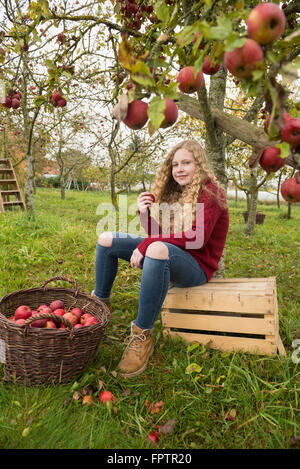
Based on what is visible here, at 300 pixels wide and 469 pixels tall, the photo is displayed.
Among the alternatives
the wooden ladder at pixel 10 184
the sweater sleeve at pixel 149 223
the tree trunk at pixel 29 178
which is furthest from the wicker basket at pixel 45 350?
the wooden ladder at pixel 10 184

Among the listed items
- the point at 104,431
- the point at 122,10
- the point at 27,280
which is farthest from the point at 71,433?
the point at 122,10

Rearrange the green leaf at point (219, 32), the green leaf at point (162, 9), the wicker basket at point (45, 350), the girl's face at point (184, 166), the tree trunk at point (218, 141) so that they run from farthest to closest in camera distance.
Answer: the tree trunk at point (218, 141) → the girl's face at point (184, 166) → the wicker basket at point (45, 350) → the green leaf at point (162, 9) → the green leaf at point (219, 32)

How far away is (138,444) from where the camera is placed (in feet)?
4.82

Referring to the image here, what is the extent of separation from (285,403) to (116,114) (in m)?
1.65

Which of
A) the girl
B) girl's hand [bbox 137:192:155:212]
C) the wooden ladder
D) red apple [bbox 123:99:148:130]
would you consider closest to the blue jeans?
the girl

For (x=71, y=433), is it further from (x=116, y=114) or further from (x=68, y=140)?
(x=68, y=140)

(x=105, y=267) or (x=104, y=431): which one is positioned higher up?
(x=105, y=267)

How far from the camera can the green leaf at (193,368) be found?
1.91 metres

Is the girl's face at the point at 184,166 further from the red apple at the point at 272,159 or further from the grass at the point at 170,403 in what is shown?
the red apple at the point at 272,159

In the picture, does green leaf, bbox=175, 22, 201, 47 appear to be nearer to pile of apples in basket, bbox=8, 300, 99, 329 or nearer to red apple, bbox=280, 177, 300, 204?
red apple, bbox=280, 177, 300, 204

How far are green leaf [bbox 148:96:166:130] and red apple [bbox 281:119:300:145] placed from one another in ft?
0.88

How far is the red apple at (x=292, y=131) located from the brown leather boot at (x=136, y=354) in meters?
1.57

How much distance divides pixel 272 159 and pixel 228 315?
1.65 meters

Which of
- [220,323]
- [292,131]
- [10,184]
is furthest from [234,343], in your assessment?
[10,184]
